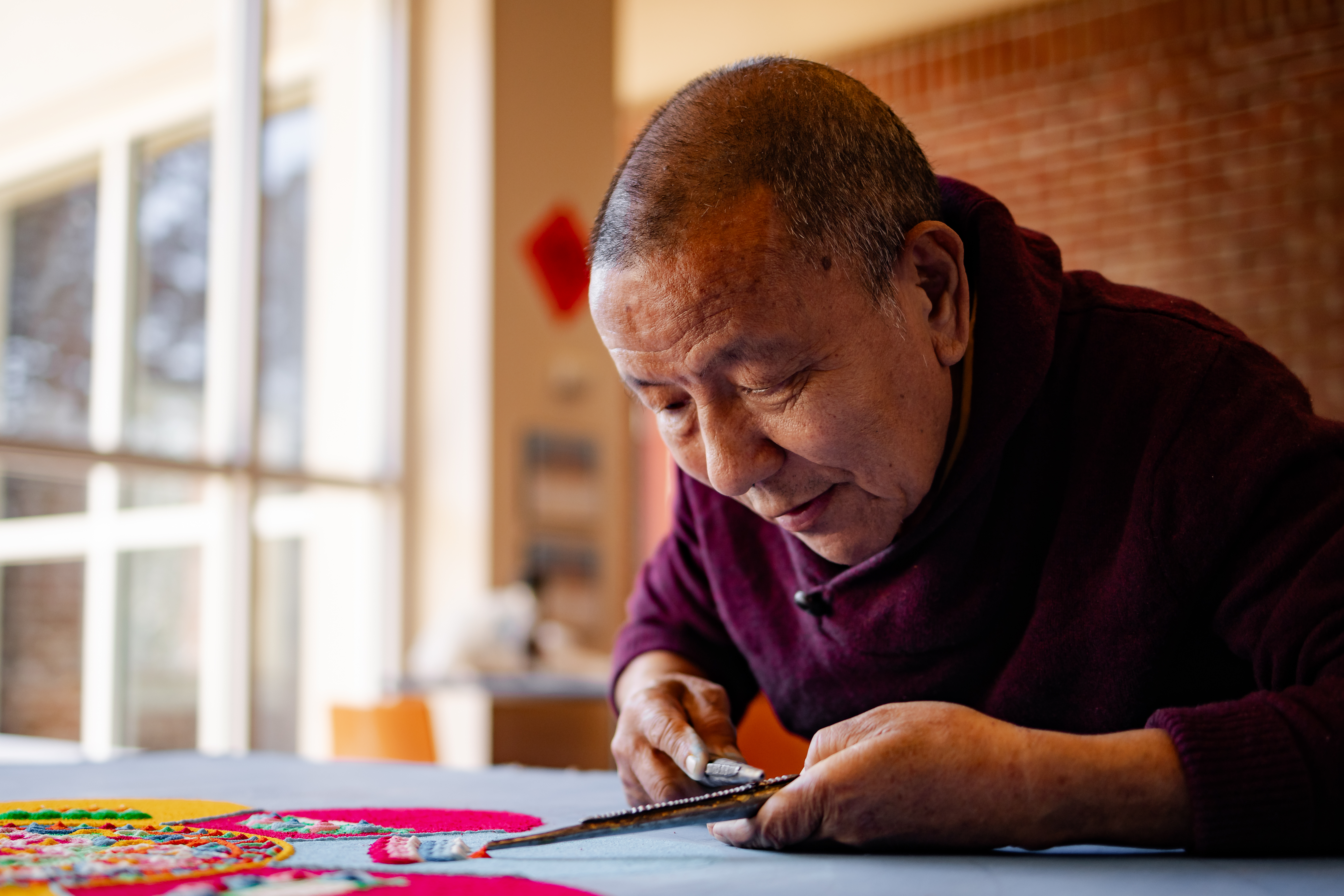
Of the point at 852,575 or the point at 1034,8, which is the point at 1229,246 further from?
the point at 852,575

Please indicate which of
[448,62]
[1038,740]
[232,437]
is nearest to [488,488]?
[232,437]

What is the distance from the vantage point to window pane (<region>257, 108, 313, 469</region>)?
443cm

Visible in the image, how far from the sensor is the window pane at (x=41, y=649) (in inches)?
145

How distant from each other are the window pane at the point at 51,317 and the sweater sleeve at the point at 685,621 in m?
2.91

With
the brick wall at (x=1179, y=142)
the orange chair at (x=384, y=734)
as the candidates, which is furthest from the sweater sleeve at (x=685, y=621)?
the brick wall at (x=1179, y=142)

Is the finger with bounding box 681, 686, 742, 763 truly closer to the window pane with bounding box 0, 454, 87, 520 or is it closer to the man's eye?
the man's eye

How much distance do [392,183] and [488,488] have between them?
1.32 m

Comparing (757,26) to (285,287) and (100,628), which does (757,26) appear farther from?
(100,628)

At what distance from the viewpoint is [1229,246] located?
468cm

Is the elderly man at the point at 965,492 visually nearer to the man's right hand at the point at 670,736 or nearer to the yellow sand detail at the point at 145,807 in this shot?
the man's right hand at the point at 670,736

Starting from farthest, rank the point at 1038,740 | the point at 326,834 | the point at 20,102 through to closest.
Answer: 1. the point at 20,102
2. the point at 326,834
3. the point at 1038,740

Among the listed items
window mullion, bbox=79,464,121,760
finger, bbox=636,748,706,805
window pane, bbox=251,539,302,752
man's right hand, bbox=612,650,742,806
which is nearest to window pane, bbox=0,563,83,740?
window mullion, bbox=79,464,121,760

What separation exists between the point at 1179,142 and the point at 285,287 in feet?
11.6

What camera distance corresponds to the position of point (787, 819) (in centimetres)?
80
